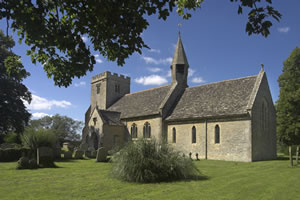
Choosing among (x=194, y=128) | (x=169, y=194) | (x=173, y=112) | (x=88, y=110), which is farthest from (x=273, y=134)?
(x=88, y=110)

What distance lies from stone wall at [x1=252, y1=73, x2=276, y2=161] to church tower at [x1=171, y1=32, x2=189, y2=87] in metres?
10.6

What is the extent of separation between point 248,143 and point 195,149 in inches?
230

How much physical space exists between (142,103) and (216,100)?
456 inches

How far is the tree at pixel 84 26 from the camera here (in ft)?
18.3

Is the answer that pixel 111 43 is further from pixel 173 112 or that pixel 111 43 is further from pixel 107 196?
pixel 173 112

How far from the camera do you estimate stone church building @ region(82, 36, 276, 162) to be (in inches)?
963

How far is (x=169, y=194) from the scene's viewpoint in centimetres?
860

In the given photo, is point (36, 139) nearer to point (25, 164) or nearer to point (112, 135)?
point (25, 164)

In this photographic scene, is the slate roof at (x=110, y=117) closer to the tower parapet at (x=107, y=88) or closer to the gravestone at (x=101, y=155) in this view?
the tower parapet at (x=107, y=88)

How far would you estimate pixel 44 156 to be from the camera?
1666 centimetres

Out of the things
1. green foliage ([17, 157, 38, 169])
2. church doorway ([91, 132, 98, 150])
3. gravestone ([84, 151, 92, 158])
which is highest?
church doorway ([91, 132, 98, 150])

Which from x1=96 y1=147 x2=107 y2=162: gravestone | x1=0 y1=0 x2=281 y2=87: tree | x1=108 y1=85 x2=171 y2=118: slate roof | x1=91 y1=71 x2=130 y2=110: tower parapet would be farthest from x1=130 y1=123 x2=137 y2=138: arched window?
x1=0 y1=0 x2=281 y2=87: tree

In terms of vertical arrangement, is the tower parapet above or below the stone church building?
above

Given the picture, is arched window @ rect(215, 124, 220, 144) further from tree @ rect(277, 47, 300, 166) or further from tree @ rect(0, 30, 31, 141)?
tree @ rect(0, 30, 31, 141)
